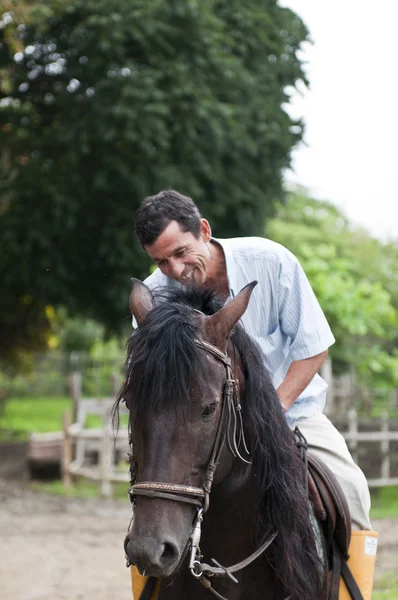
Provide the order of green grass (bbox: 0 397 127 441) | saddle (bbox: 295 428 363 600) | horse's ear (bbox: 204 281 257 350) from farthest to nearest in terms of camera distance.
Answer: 1. green grass (bbox: 0 397 127 441)
2. saddle (bbox: 295 428 363 600)
3. horse's ear (bbox: 204 281 257 350)

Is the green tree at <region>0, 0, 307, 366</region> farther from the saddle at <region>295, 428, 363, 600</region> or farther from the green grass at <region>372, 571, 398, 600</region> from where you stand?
the saddle at <region>295, 428, 363, 600</region>

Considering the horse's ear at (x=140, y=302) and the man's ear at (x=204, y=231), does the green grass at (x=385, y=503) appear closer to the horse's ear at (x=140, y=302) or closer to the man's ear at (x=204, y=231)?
the man's ear at (x=204, y=231)

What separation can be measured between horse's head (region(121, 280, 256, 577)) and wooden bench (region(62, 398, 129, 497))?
11.6 m

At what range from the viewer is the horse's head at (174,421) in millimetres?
2686

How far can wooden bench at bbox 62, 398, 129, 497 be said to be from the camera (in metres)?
14.5

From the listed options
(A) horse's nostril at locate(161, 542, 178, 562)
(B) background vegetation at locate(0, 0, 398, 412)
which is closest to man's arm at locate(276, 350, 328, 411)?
(A) horse's nostril at locate(161, 542, 178, 562)

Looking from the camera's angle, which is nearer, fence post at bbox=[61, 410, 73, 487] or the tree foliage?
the tree foliage

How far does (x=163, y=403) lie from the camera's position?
2.79 metres

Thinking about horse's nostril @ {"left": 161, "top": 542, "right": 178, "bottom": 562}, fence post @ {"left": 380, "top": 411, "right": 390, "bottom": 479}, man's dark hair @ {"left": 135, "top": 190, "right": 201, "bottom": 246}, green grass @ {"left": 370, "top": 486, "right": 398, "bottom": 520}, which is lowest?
green grass @ {"left": 370, "top": 486, "right": 398, "bottom": 520}

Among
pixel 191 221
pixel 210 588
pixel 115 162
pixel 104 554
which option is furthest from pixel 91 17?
pixel 210 588

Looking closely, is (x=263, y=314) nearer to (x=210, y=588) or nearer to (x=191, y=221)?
(x=191, y=221)

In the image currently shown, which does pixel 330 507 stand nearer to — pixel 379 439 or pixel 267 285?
pixel 267 285

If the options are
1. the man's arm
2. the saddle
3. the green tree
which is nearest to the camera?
the saddle

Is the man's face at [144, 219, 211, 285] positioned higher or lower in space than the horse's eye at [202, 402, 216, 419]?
higher
